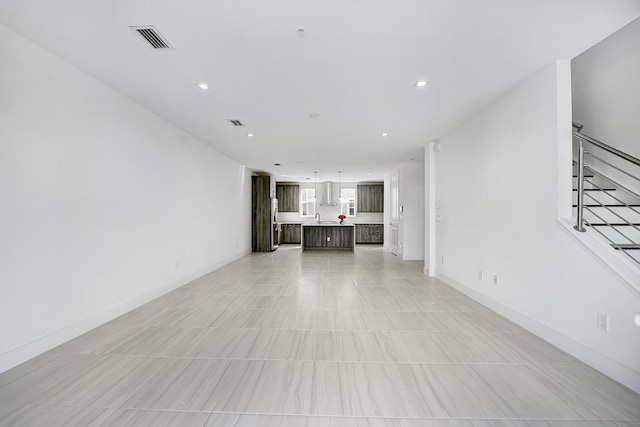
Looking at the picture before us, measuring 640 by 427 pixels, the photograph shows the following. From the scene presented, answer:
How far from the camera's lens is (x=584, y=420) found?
1.75 m

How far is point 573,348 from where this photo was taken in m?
2.55

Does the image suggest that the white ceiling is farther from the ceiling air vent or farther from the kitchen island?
the kitchen island

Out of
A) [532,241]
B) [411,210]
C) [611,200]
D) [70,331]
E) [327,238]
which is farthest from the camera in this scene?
[327,238]

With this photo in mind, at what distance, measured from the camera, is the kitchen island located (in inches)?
413

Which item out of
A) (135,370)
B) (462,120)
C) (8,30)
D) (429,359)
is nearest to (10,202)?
(8,30)

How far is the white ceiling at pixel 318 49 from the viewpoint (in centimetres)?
212

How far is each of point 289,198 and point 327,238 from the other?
124 inches

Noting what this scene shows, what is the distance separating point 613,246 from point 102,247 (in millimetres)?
4994

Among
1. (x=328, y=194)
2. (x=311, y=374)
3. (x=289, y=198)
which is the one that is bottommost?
(x=311, y=374)

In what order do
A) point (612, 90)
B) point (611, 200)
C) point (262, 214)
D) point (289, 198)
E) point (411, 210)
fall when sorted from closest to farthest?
point (611, 200), point (612, 90), point (411, 210), point (262, 214), point (289, 198)

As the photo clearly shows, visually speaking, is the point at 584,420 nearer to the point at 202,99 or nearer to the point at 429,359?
the point at 429,359

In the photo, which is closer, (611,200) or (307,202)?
(611,200)

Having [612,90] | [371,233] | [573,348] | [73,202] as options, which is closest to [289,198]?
[371,233]

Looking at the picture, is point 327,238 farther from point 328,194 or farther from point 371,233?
point 371,233
